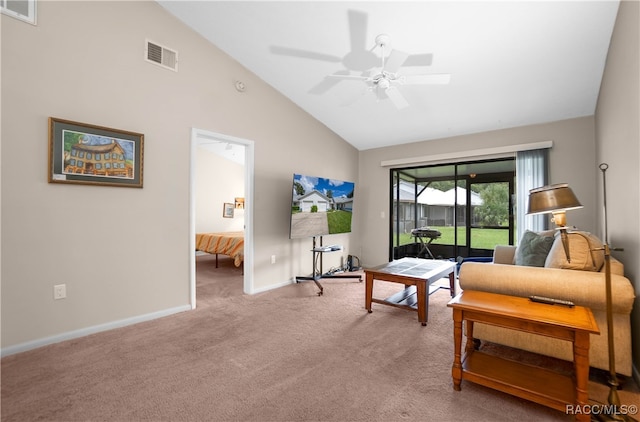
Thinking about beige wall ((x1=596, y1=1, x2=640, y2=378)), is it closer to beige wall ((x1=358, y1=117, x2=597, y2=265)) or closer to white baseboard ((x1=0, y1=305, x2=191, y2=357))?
beige wall ((x1=358, y1=117, x2=597, y2=265))

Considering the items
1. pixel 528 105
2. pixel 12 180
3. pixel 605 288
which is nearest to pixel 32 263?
pixel 12 180

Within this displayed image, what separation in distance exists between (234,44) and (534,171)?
434 centimetres


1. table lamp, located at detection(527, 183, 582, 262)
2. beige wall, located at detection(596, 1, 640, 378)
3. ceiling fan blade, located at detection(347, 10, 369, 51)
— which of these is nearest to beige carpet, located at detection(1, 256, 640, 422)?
beige wall, located at detection(596, 1, 640, 378)

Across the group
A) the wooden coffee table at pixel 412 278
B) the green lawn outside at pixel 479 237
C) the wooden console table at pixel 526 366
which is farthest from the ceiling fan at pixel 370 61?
the green lawn outside at pixel 479 237

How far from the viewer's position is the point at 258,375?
6.55 feet

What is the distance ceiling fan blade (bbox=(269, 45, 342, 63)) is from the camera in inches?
129

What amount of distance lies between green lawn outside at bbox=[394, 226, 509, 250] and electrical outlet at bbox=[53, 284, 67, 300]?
16.9 ft

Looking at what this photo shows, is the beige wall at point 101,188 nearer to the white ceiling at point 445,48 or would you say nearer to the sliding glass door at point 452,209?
the white ceiling at point 445,48

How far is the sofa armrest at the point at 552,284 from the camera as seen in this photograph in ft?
5.52

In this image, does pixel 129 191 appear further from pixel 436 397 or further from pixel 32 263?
pixel 436 397

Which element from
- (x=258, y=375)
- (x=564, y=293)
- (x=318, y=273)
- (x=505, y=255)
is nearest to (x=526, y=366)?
(x=564, y=293)

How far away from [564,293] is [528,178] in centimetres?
290

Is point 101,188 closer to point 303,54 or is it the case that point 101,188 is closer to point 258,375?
point 258,375

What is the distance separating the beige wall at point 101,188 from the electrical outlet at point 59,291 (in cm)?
3
